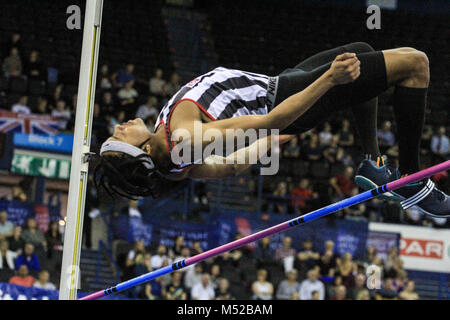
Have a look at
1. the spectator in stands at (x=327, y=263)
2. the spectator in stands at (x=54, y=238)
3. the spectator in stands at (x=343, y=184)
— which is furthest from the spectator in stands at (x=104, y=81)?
the spectator in stands at (x=327, y=263)

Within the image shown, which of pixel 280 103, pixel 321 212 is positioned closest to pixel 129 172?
pixel 280 103

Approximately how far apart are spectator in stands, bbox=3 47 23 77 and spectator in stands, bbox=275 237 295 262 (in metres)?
5.12

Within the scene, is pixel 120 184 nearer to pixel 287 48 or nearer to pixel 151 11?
pixel 287 48

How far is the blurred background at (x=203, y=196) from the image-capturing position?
1046 cm

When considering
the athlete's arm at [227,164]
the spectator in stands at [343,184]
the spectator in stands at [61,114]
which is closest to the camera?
the athlete's arm at [227,164]

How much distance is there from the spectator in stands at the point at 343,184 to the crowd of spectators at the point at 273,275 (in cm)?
100

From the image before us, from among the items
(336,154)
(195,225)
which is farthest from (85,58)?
(336,154)

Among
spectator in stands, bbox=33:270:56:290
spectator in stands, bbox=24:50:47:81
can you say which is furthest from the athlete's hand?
spectator in stands, bbox=24:50:47:81

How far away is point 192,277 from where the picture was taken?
34.1 ft

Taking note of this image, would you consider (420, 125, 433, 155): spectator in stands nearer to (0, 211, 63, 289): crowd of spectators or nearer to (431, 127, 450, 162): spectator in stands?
(431, 127, 450, 162): spectator in stands

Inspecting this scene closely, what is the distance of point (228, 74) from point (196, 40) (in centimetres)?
1093

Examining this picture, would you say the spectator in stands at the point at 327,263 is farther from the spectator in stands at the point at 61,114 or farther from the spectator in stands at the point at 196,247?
the spectator in stands at the point at 61,114

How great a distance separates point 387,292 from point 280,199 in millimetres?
2573
